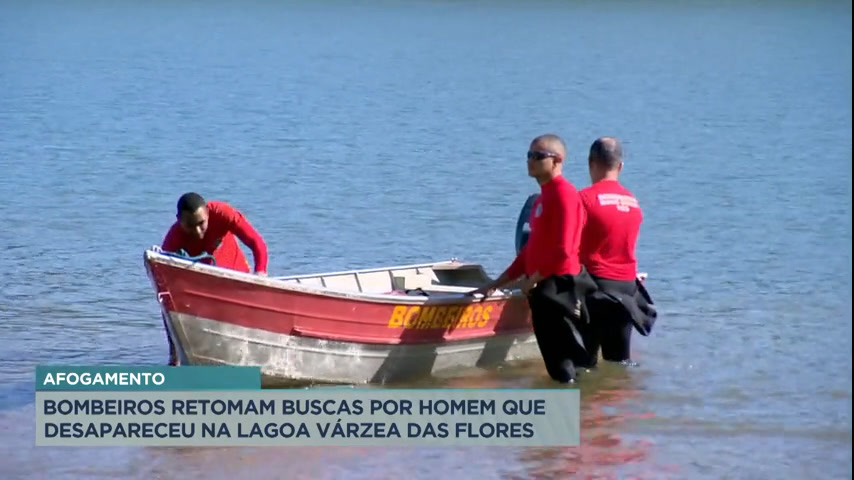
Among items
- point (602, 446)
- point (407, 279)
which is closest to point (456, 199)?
point (407, 279)

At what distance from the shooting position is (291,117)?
3466 cm

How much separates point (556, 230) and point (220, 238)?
95.8 inches

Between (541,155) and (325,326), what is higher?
(541,155)

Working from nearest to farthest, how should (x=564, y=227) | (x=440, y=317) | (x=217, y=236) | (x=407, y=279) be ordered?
1. (x=564, y=227)
2. (x=217, y=236)
3. (x=440, y=317)
4. (x=407, y=279)

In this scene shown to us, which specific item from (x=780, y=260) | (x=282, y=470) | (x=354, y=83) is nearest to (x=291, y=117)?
(x=354, y=83)

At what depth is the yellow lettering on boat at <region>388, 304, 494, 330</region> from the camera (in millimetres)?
12750

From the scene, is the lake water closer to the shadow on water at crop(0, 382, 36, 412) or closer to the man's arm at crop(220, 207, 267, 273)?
the shadow on water at crop(0, 382, 36, 412)

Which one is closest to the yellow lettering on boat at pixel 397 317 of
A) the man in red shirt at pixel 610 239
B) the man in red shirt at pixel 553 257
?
the man in red shirt at pixel 553 257

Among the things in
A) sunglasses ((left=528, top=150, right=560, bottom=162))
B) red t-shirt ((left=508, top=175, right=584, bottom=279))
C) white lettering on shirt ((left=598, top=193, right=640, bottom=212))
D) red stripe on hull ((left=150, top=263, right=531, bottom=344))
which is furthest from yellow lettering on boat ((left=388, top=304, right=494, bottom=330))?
sunglasses ((left=528, top=150, right=560, bottom=162))

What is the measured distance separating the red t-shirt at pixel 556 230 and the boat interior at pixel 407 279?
1606 millimetres

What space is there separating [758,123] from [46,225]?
58.8ft

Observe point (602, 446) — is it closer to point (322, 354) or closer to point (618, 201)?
point (618, 201)

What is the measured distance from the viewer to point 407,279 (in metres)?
14.4

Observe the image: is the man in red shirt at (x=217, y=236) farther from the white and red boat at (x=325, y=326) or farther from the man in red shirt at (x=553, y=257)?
the man in red shirt at (x=553, y=257)
